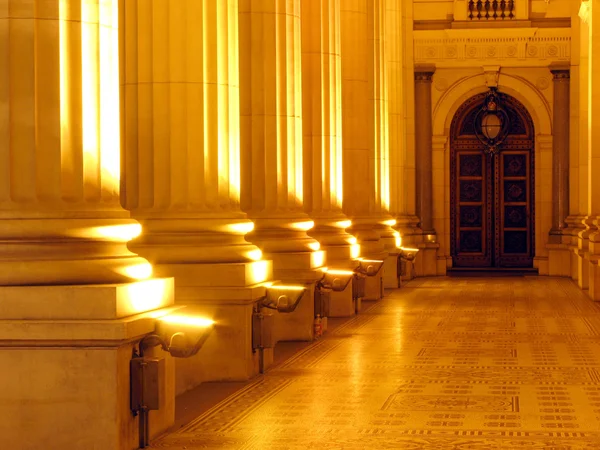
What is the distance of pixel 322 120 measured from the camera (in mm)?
17688

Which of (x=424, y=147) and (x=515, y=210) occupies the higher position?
(x=424, y=147)

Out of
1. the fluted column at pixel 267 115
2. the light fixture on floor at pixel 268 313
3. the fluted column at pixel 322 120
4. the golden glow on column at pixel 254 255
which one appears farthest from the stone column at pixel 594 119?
the golden glow on column at pixel 254 255

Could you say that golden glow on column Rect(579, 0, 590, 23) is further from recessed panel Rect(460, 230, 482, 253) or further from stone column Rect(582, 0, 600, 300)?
recessed panel Rect(460, 230, 482, 253)

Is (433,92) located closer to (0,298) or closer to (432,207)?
(432,207)

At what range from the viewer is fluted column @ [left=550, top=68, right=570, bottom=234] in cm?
3091

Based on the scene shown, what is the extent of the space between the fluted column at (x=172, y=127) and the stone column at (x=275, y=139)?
9.50 ft

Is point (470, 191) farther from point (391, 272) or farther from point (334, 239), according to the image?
point (334, 239)

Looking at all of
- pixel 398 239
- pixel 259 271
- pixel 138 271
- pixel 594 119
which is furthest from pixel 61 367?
pixel 398 239

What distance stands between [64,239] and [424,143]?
946 inches

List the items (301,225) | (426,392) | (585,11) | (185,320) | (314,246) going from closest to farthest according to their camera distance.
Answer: (185,320) < (426,392) < (301,225) < (314,246) < (585,11)

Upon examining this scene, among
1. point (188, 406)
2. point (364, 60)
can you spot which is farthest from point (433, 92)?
point (188, 406)

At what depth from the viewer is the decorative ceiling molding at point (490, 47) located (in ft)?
102

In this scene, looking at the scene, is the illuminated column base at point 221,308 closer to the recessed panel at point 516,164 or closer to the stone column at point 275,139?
the stone column at point 275,139

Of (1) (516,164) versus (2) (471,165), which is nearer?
(1) (516,164)
